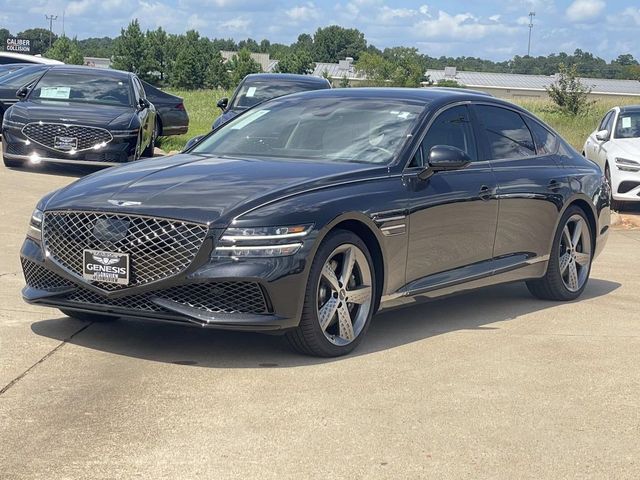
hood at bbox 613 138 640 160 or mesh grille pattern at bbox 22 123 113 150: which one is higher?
hood at bbox 613 138 640 160

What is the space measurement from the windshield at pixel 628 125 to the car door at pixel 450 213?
991 centimetres

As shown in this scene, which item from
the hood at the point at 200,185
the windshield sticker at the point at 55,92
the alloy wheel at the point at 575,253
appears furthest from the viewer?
the windshield sticker at the point at 55,92

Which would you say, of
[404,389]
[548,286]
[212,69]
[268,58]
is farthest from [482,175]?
[268,58]

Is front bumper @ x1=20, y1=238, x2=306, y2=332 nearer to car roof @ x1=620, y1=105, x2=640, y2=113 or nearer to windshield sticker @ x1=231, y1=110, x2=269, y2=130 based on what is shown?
windshield sticker @ x1=231, y1=110, x2=269, y2=130

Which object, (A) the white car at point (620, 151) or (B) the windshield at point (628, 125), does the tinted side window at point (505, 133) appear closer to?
(A) the white car at point (620, 151)

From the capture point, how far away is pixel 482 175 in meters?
7.62

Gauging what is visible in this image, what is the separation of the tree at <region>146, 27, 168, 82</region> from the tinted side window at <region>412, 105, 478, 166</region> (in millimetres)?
110314

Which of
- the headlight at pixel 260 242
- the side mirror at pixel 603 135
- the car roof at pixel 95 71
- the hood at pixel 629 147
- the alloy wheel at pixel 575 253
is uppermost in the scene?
the car roof at pixel 95 71

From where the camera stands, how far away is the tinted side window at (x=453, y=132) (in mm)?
7320

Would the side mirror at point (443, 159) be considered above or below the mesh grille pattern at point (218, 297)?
above

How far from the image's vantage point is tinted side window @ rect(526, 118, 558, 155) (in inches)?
339

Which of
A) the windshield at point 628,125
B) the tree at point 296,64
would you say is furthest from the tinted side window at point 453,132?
the tree at point 296,64

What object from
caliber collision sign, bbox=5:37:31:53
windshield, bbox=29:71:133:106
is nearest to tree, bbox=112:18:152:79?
caliber collision sign, bbox=5:37:31:53

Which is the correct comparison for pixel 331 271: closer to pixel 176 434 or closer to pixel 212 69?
pixel 176 434
